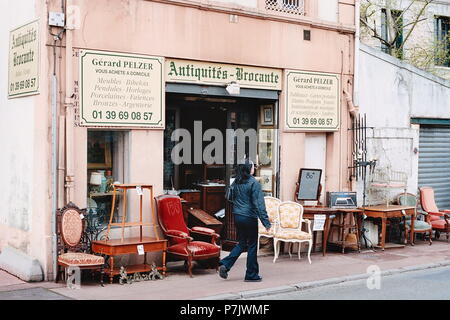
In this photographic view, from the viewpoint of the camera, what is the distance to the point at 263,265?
461 inches

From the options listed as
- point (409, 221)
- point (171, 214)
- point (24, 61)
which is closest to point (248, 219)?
point (171, 214)

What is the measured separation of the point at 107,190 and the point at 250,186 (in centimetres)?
247

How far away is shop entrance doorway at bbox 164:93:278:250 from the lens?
12.8 metres

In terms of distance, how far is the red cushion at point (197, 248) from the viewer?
411 inches

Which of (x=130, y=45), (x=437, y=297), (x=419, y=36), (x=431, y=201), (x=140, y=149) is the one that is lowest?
(x=437, y=297)

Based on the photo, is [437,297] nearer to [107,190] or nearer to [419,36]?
[107,190]

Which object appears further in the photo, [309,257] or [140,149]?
[309,257]

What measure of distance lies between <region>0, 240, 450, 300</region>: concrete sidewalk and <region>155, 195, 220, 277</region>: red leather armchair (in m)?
0.35

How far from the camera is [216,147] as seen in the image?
13.2 m

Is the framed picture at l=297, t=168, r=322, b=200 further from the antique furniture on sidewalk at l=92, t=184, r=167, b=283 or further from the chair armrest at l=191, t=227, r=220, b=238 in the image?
the antique furniture on sidewalk at l=92, t=184, r=167, b=283

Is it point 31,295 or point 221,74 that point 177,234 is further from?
point 221,74

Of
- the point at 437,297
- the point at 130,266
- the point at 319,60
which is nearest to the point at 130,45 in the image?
the point at 130,266

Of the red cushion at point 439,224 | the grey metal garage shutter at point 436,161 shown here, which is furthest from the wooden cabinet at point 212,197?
the grey metal garage shutter at point 436,161

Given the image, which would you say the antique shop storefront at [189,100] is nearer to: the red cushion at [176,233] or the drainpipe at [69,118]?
the drainpipe at [69,118]
